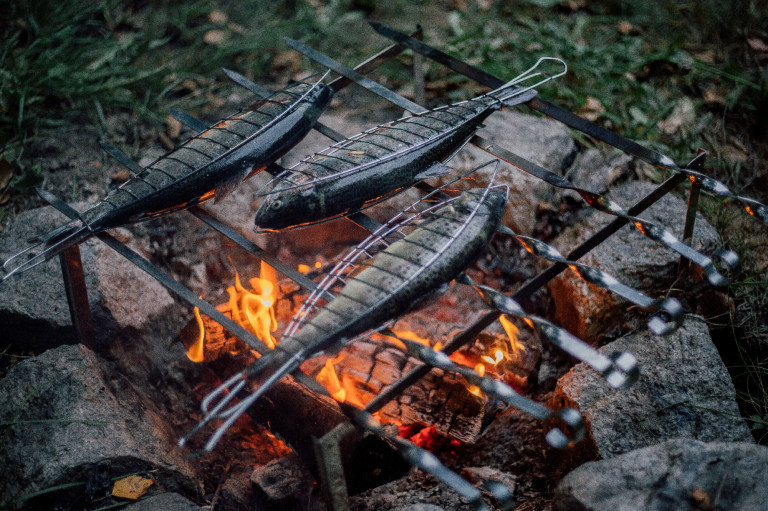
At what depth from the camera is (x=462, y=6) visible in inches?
227

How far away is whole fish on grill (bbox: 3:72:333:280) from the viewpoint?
2299 millimetres

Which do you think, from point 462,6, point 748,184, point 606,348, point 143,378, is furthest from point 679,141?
point 143,378

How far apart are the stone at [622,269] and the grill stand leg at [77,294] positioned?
8.21 feet

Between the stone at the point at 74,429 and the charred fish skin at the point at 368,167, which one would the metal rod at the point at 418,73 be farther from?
the stone at the point at 74,429

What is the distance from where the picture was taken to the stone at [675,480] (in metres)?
1.75

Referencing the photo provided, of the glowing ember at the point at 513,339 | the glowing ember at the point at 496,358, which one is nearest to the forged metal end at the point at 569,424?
the glowing ember at the point at 513,339

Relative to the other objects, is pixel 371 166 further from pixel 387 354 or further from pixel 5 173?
pixel 5 173

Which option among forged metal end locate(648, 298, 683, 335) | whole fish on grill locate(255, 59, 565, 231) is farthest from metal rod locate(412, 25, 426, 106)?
forged metal end locate(648, 298, 683, 335)

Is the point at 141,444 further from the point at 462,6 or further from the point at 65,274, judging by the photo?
the point at 462,6

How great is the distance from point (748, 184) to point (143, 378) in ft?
13.3

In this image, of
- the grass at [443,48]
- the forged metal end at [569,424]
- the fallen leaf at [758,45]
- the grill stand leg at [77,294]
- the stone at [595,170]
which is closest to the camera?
the forged metal end at [569,424]

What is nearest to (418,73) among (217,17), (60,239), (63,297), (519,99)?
(519,99)

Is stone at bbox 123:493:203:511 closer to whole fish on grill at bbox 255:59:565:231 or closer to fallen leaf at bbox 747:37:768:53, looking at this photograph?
whole fish on grill at bbox 255:59:565:231

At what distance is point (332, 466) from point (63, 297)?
6.12 ft
